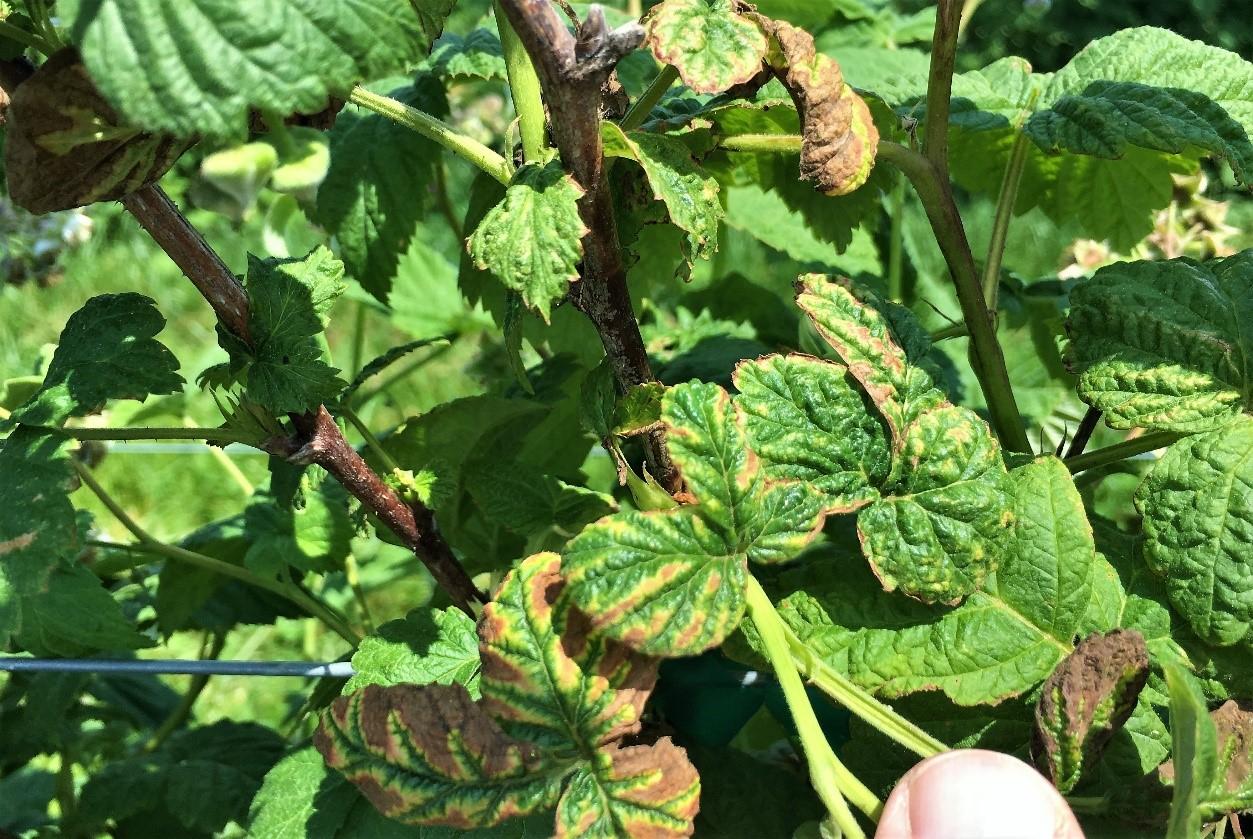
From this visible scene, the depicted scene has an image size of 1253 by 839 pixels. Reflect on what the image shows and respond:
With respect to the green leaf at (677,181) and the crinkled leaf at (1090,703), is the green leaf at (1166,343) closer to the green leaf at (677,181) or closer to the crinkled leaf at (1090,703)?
the crinkled leaf at (1090,703)

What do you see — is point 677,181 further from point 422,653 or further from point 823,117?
point 422,653

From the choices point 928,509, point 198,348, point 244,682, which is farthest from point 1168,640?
point 198,348

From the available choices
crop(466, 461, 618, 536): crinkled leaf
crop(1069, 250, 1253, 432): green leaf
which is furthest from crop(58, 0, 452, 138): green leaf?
crop(1069, 250, 1253, 432): green leaf

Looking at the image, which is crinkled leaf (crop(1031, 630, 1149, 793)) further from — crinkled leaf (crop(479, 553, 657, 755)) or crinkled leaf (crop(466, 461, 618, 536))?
crinkled leaf (crop(466, 461, 618, 536))

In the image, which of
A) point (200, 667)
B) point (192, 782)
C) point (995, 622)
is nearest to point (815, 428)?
point (995, 622)

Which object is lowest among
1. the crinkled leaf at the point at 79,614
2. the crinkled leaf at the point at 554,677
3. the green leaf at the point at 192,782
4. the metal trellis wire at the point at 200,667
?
the green leaf at the point at 192,782

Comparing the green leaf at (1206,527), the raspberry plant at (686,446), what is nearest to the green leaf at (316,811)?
the raspberry plant at (686,446)

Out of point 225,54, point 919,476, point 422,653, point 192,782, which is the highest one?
point 225,54

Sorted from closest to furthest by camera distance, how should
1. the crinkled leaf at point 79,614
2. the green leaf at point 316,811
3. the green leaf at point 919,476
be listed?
the green leaf at point 919,476
the green leaf at point 316,811
the crinkled leaf at point 79,614
